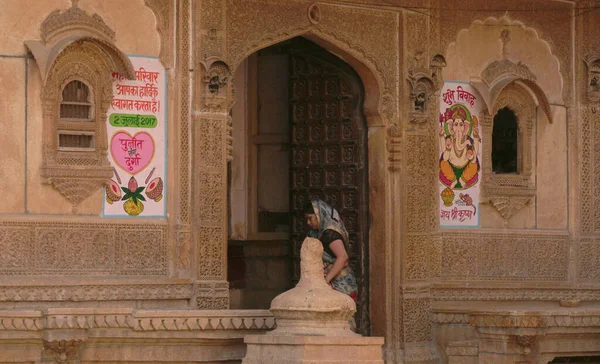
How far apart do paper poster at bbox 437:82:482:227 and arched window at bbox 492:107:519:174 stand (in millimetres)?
384

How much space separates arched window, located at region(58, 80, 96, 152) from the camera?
12.6 m

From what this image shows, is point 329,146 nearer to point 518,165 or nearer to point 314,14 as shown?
point 314,14

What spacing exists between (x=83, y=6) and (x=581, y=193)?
5.86m

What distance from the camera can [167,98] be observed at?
13180 millimetres

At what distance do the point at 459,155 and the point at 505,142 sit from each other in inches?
30.0

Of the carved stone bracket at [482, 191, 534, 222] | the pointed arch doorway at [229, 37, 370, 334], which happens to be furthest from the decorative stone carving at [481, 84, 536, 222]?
the pointed arch doorway at [229, 37, 370, 334]

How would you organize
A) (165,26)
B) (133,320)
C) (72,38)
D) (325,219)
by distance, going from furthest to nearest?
1. (325,219)
2. (165,26)
3. (72,38)
4. (133,320)

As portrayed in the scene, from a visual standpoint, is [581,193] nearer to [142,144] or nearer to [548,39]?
[548,39]

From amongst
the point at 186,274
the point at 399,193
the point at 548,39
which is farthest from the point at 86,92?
the point at 548,39

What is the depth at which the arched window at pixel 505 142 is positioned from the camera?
51.7 feet

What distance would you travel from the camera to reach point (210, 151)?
1338cm

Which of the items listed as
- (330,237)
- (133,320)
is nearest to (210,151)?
(330,237)

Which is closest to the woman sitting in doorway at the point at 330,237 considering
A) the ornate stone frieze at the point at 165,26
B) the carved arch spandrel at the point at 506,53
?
the ornate stone frieze at the point at 165,26

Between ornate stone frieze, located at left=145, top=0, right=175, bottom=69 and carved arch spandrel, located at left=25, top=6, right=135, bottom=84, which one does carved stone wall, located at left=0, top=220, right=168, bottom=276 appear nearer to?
carved arch spandrel, located at left=25, top=6, right=135, bottom=84
